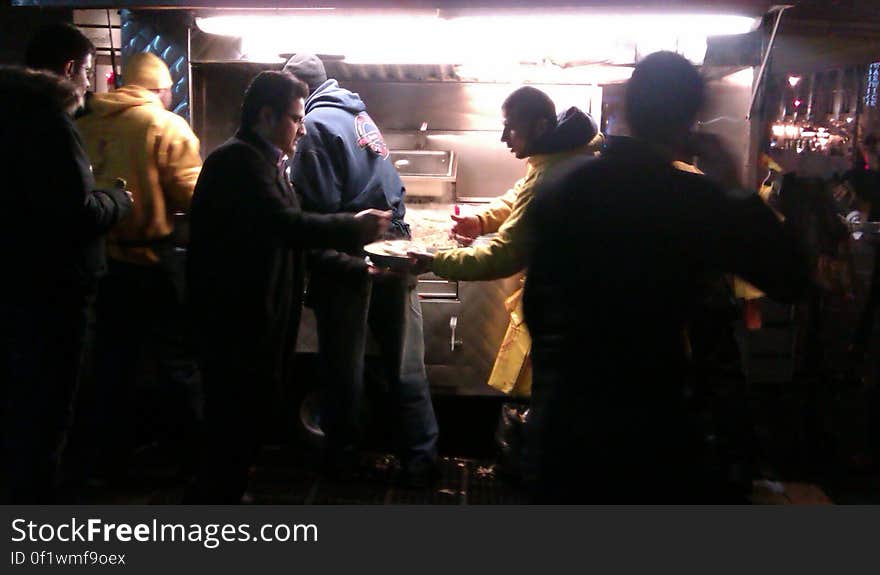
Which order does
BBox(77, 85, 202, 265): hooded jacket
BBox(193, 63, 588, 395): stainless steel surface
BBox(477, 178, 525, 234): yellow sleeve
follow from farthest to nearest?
BBox(193, 63, 588, 395): stainless steel surface
BBox(477, 178, 525, 234): yellow sleeve
BBox(77, 85, 202, 265): hooded jacket

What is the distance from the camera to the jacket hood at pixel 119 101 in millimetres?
4391

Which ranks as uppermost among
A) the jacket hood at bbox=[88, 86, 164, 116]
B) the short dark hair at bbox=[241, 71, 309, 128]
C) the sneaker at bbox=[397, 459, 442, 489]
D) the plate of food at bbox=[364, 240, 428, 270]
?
the short dark hair at bbox=[241, 71, 309, 128]

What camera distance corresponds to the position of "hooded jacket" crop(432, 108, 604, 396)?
3.78 metres

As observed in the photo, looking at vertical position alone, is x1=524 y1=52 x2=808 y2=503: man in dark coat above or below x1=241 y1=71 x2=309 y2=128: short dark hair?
below

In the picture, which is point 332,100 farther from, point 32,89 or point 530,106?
point 32,89

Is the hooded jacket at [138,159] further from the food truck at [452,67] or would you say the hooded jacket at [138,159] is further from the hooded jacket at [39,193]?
the hooded jacket at [39,193]

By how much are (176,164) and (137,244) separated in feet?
1.43

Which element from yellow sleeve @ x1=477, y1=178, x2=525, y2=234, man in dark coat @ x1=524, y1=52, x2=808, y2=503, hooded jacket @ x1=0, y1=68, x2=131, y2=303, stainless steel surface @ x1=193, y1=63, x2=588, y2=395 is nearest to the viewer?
man in dark coat @ x1=524, y1=52, x2=808, y2=503

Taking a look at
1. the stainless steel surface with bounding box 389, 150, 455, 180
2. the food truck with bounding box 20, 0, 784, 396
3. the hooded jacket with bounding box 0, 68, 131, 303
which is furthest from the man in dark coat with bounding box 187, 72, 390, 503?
the stainless steel surface with bounding box 389, 150, 455, 180

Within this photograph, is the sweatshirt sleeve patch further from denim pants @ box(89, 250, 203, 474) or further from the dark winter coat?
denim pants @ box(89, 250, 203, 474)

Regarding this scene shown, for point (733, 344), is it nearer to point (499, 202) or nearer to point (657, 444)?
point (499, 202)

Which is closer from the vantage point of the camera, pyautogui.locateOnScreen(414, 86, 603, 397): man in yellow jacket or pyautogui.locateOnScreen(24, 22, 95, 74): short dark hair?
pyautogui.locateOnScreen(414, 86, 603, 397): man in yellow jacket

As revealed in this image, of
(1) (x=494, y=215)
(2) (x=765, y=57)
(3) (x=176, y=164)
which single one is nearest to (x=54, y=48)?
(3) (x=176, y=164)

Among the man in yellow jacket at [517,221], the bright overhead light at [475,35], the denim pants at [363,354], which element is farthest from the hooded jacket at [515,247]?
the bright overhead light at [475,35]
